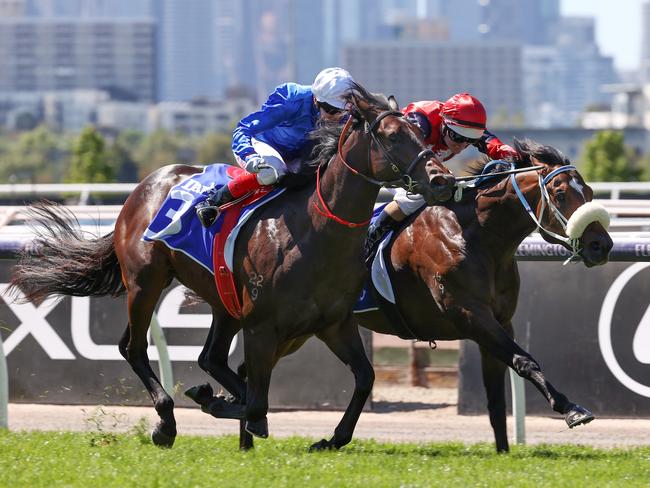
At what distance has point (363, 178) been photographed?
6.15m

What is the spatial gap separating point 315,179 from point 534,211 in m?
1.17

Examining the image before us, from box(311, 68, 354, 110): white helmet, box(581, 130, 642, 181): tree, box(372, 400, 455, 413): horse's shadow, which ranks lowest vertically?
box(581, 130, 642, 181): tree

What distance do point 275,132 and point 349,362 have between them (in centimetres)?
126

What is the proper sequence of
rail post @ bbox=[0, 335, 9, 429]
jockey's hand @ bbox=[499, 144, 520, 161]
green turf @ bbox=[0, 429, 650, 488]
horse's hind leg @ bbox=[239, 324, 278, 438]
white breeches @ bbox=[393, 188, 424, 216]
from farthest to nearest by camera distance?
rail post @ bbox=[0, 335, 9, 429]
white breeches @ bbox=[393, 188, 424, 216]
jockey's hand @ bbox=[499, 144, 520, 161]
horse's hind leg @ bbox=[239, 324, 278, 438]
green turf @ bbox=[0, 429, 650, 488]

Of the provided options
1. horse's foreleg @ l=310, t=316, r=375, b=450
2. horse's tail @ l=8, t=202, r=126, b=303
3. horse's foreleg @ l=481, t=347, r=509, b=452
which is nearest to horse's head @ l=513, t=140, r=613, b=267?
horse's foreleg @ l=481, t=347, r=509, b=452

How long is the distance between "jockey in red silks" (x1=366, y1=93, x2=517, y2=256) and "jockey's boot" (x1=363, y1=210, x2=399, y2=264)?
0.14 metres

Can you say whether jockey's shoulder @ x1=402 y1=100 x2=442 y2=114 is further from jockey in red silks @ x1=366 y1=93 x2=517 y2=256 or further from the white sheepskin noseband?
the white sheepskin noseband

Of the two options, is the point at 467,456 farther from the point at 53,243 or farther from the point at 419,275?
the point at 53,243

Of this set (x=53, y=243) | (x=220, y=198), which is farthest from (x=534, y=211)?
(x=53, y=243)

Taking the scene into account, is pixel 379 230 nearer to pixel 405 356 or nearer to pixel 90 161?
pixel 405 356

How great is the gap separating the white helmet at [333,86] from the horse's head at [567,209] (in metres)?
1.13

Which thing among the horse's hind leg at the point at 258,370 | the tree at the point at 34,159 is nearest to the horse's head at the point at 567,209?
the horse's hind leg at the point at 258,370

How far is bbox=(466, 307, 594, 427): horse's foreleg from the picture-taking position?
6176mm

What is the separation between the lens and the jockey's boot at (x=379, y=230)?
7348 mm
